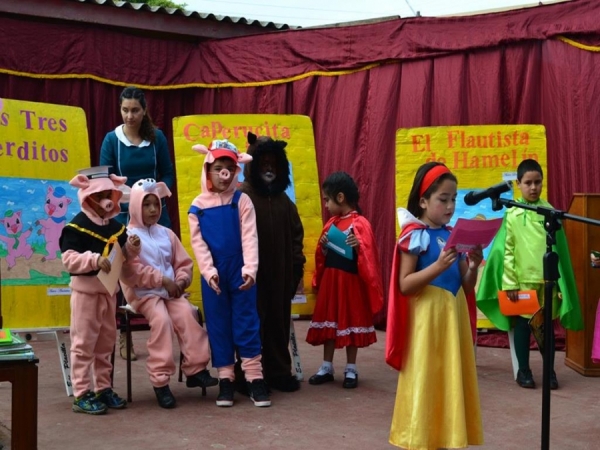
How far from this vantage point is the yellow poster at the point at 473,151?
20.9ft

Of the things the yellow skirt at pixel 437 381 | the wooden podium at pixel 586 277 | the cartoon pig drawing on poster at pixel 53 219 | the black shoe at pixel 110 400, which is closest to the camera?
the yellow skirt at pixel 437 381

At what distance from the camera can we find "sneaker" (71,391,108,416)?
4.77 m

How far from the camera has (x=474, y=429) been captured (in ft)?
12.2

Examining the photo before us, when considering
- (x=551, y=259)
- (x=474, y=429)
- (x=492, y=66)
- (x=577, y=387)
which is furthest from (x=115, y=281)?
(x=492, y=66)

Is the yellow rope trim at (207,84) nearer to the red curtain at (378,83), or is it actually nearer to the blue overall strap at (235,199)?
the red curtain at (378,83)

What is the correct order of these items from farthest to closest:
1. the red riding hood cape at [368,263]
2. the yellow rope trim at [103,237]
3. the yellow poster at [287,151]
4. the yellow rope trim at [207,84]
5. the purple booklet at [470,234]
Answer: the yellow rope trim at [207,84], the yellow poster at [287,151], the red riding hood cape at [368,263], the yellow rope trim at [103,237], the purple booklet at [470,234]

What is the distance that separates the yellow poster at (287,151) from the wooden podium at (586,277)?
5.63ft

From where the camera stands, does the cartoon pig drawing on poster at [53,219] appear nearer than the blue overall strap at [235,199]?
No

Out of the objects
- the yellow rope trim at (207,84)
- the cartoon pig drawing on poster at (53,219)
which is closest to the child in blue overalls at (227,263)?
the cartoon pig drawing on poster at (53,219)

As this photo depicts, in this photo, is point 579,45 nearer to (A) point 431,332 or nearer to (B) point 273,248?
(B) point 273,248

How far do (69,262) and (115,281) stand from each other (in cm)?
26

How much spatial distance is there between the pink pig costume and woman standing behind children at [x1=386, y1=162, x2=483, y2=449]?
1.64 m

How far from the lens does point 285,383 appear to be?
17.7ft

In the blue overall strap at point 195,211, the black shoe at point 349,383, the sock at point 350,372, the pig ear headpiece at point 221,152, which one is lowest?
the black shoe at point 349,383
